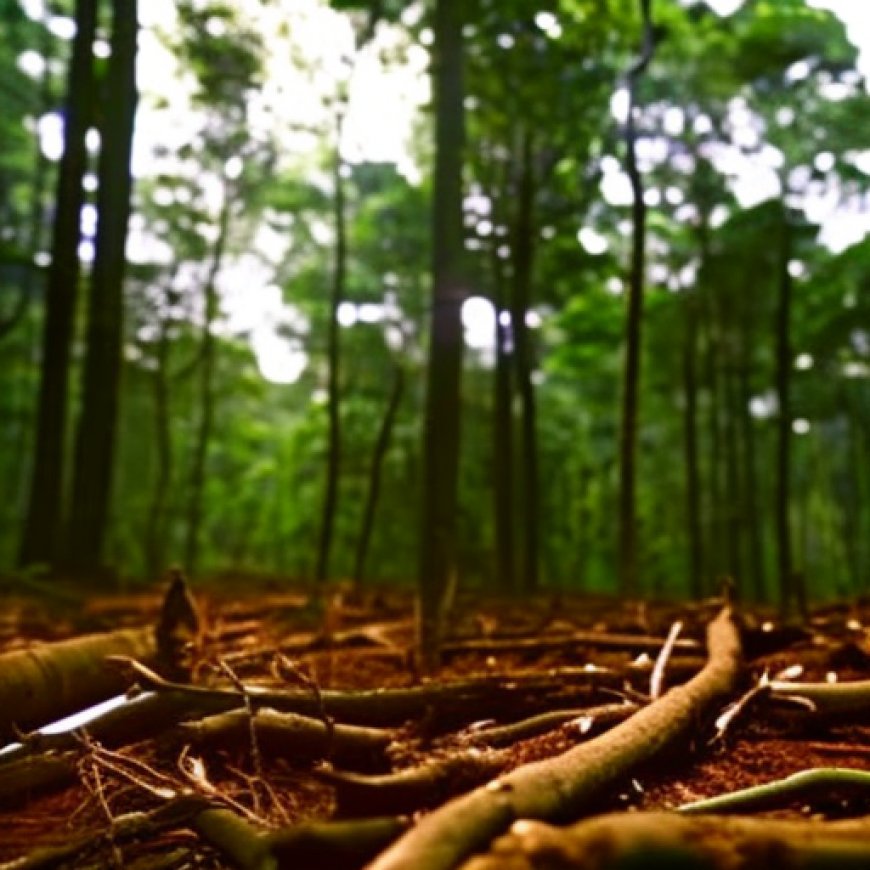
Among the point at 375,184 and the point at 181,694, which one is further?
the point at 375,184

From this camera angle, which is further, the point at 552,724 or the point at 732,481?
the point at 732,481

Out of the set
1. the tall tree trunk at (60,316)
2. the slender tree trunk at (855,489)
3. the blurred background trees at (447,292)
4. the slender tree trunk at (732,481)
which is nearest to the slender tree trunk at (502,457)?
the blurred background trees at (447,292)

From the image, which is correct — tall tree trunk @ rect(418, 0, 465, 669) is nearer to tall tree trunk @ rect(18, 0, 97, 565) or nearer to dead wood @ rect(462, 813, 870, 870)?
dead wood @ rect(462, 813, 870, 870)

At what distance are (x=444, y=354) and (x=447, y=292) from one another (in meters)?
0.43

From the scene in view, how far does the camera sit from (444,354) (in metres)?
6.61

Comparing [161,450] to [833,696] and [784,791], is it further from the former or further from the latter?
[784,791]

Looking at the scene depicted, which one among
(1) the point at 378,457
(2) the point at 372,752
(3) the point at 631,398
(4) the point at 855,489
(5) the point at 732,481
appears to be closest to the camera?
(2) the point at 372,752

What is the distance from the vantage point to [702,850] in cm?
187

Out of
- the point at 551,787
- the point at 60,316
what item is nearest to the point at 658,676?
the point at 551,787

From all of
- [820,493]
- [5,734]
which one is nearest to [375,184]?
[820,493]

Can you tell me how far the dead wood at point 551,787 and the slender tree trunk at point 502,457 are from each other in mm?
10319

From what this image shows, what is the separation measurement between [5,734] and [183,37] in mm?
12774

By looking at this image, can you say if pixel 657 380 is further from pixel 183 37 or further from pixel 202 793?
pixel 202 793

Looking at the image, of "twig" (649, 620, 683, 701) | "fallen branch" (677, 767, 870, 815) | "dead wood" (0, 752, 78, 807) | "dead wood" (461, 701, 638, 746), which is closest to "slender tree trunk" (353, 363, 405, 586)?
"twig" (649, 620, 683, 701)
